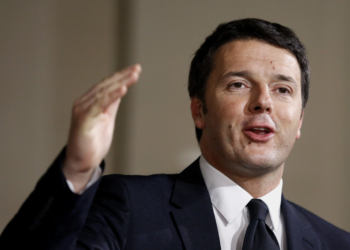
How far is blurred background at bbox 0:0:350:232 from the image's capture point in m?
2.71

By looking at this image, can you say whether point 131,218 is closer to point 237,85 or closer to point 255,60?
point 237,85

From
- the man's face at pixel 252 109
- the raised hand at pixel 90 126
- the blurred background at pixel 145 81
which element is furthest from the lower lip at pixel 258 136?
the blurred background at pixel 145 81

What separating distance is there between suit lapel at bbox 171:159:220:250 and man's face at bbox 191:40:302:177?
0.14 meters

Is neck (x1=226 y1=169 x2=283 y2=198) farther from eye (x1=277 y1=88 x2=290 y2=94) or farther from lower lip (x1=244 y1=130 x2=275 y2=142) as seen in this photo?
eye (x1=277 y1=88 x2=290 y2=94)

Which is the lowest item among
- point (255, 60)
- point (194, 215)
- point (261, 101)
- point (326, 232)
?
point (326, 232)

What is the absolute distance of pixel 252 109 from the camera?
4.91 ft

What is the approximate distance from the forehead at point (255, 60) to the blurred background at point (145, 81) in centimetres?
106

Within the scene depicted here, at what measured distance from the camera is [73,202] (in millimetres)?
975

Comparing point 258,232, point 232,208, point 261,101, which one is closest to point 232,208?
point 232,208

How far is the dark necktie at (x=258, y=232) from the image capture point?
1402 millimetres

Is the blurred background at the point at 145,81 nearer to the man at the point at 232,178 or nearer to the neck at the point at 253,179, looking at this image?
the man at the point at 232,178

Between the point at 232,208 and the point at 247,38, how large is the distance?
66 cm

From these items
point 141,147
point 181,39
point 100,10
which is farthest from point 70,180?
point 100,10

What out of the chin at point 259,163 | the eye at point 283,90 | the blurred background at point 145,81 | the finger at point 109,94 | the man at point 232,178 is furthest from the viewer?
the blurred background at point 145,81
